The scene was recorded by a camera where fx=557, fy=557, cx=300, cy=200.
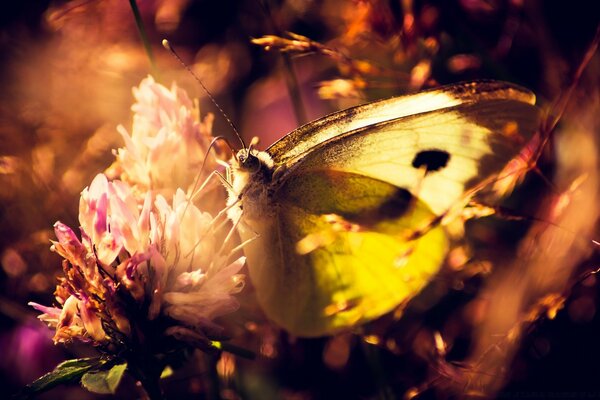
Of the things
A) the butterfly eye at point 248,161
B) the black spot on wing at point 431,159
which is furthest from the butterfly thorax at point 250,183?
the black spot on wing at point 431,159

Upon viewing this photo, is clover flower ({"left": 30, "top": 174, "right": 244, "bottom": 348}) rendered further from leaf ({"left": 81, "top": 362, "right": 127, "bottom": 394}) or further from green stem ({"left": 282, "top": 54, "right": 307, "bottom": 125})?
green stem ({"left": 282, "top": 54, "right": 307, "bottom": 125})

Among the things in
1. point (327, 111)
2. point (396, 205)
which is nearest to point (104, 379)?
point (396, 205)

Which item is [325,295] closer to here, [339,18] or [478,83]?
[478,83]

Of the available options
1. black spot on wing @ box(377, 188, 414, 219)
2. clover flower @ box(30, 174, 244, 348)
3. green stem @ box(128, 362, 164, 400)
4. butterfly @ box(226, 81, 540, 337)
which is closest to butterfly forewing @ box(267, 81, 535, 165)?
Answer: butterfly @ box(226, 81, 540, 337)

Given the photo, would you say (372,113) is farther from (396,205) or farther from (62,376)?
(62,376)

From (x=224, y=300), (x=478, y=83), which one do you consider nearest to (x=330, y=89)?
(x=478, y=83)

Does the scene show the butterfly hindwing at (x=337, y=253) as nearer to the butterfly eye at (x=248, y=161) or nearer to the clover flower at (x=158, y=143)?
the butterfly eye at (x=248, y=161)
